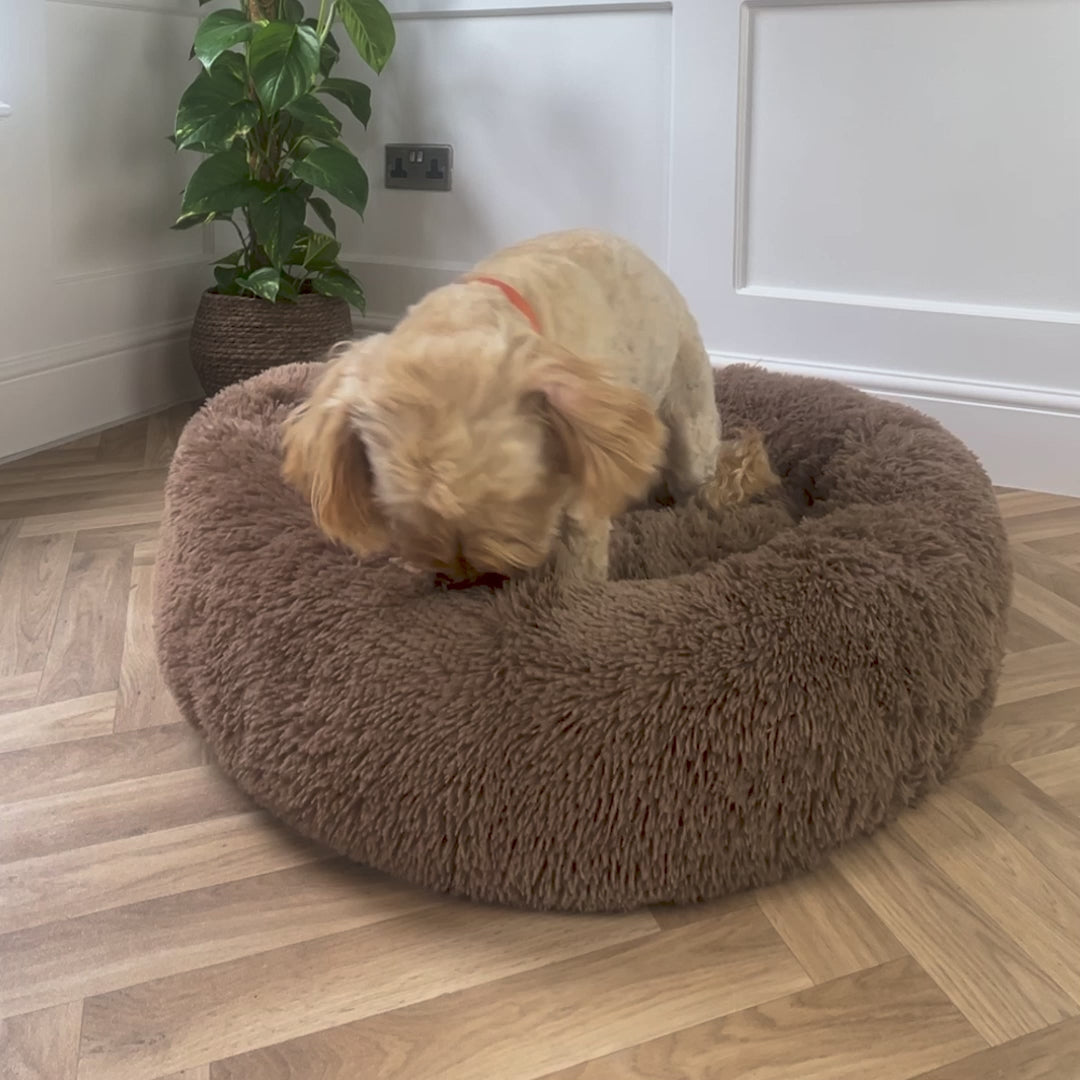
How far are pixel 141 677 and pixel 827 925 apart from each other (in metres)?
1.13

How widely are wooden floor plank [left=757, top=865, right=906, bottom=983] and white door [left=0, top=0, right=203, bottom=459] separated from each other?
2306 mm

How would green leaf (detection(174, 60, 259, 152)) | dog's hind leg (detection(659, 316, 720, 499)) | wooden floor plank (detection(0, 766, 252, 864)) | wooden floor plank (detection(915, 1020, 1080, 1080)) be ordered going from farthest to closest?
green leaf (detection(174, 60, 259, 152)), dog's hind leg (detection(659, 316, 720, 499)), wooden floor plank (detection(0, 766, 252, 864)), wooden floor plank (detection(915, 1020, 1080, 1080))

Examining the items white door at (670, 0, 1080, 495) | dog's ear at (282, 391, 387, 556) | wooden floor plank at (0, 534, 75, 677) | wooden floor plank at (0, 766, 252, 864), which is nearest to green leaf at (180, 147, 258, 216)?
wooden floor plank at (0, 534, 75, 677)

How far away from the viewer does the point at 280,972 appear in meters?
1.18

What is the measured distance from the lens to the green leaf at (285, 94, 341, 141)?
2781 millimetres

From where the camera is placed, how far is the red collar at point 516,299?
1520 millimetres

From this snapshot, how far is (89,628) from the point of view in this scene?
1944 millimetres

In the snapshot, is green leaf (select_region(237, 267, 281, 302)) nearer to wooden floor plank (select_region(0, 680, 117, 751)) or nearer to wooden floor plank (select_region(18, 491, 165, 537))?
wooden floor plank (select_region(18, 491, 165, 537))

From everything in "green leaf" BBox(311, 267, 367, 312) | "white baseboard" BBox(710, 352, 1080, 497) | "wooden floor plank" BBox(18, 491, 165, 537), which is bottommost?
"wooden floor plank" BBox(18, 491, 165, 537)

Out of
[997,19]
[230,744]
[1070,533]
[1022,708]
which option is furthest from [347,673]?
[997,19]

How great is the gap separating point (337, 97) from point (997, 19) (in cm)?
163

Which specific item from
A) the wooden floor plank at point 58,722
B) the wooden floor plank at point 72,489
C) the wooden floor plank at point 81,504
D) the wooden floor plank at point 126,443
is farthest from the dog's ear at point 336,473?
the wooden floor plank at point 126,443

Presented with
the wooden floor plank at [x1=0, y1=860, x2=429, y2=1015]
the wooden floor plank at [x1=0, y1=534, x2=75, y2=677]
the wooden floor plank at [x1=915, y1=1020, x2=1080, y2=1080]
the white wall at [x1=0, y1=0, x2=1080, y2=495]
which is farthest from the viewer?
the white wall at [x1=0, y1=0, x2=1080, y2=495]

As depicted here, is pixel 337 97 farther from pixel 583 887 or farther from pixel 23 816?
pixel 583 887
